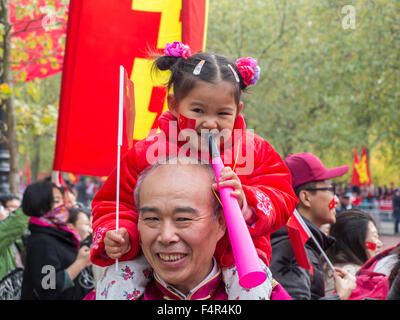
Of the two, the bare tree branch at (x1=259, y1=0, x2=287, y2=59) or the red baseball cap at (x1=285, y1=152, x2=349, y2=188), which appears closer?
the red baseball cap at (x1=285, y1=152, x2=349, y2=188)

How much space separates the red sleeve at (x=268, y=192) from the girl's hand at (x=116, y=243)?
0.51m

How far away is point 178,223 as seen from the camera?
2.04 m

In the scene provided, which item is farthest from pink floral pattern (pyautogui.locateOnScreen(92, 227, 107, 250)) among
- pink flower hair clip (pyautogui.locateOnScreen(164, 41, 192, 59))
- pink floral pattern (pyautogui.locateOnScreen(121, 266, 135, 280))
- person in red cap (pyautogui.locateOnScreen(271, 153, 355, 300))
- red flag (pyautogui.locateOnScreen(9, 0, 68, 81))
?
red flag (pyautogui.locateOnScreen(9, 0, 68, 81))

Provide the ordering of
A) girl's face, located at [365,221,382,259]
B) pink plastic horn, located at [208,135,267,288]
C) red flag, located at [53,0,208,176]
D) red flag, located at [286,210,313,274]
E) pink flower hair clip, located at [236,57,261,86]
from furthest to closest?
girl's face, located at [365,221,382,259] < red flag, located at [53,0,208,176] < red flag, located at [286,210,313,274] < pink flower hair clip, located at [236,57,261,86] < pink plastic horn, located at [208,135,267,288]

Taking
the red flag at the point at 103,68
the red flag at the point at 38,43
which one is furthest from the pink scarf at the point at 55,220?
the red flag at the point at 38,43

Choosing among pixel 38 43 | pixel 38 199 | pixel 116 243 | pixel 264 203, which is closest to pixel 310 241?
pixel 264 203

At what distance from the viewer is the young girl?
2285mm

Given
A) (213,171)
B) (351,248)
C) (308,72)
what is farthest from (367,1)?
(213,171)

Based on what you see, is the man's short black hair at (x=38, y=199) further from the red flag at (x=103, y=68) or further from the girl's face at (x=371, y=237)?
the girl's face at (x=371, y=237)

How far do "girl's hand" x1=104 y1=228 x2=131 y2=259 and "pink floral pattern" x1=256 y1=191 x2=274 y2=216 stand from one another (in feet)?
1.81

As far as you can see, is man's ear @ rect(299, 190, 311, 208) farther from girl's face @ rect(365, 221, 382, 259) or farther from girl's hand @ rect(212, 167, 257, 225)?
girl's hand @ rect(212, 167, 257, 225)

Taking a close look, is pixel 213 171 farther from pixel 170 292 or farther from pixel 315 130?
pixel 315 130

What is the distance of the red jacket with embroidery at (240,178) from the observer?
2.28 meters

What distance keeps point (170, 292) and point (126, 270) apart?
0.74ft
